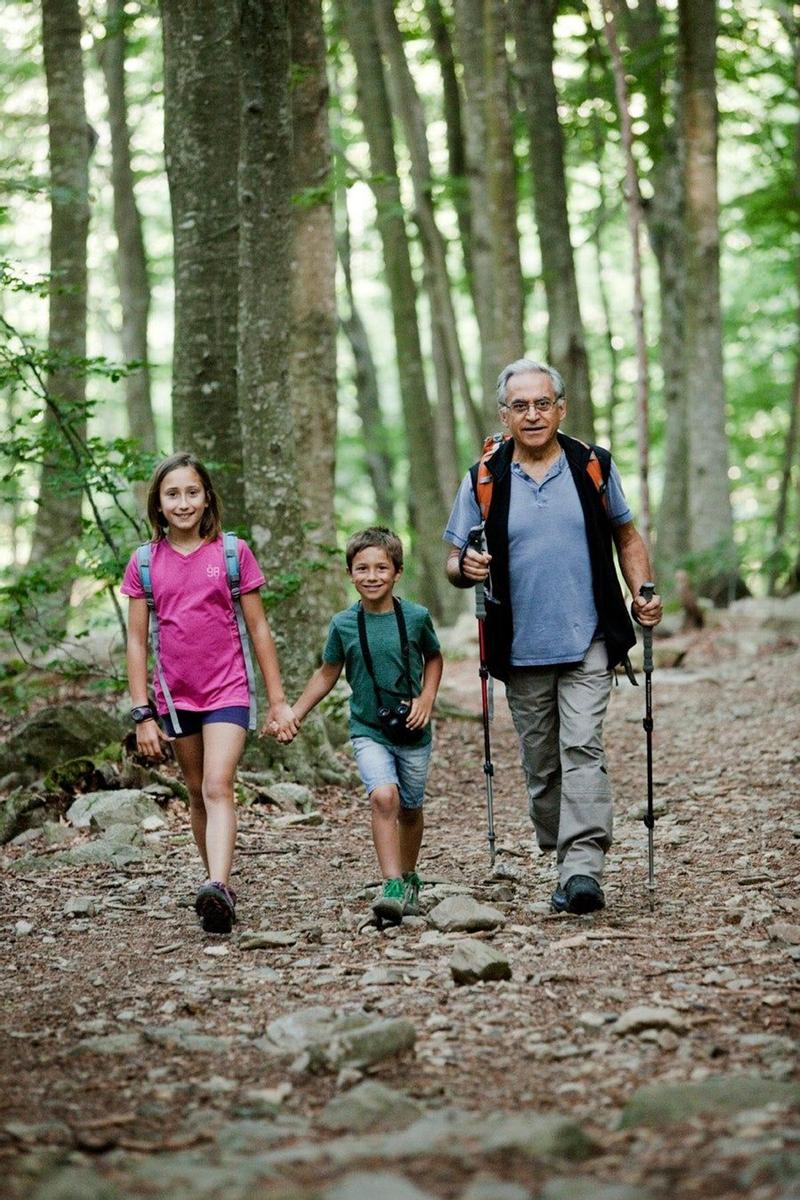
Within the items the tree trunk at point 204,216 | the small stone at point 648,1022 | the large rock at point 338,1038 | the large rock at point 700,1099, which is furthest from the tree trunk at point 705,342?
the large rock at point 700,1099

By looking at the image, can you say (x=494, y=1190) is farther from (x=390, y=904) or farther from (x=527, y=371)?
(x=527, y=371)

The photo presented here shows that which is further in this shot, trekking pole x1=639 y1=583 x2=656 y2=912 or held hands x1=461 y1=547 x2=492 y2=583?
trekking pole x1=639 y1=583 x2=656 y2=912

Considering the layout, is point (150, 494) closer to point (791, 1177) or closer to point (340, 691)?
point (791, 1177)

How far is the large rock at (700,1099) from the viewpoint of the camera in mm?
3408

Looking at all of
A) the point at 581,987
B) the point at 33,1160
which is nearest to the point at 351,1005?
the point at 581,987

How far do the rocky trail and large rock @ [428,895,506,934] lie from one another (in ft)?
0.04

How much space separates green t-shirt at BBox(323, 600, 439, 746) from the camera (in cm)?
→ 600

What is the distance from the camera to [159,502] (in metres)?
6.12

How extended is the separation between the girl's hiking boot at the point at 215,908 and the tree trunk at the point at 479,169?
10.6 meters

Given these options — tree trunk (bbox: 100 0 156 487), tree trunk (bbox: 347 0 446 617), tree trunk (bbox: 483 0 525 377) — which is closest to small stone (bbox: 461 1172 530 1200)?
tree trunk (bbox: 483 0 525 377)

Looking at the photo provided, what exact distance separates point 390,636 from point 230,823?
1069 millimetres

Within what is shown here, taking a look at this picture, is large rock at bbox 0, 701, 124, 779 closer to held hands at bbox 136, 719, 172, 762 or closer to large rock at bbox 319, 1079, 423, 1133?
held hands at bbox 136, 719, 172, 762

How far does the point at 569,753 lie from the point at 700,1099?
2.70 meters

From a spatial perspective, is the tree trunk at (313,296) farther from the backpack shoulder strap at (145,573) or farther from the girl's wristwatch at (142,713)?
the girl's wristwatch at (142,713)
